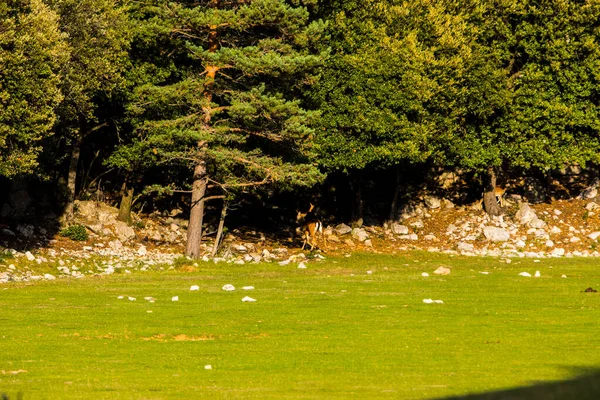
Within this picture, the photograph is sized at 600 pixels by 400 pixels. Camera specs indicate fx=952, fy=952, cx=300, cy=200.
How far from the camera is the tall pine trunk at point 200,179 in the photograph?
142 feet

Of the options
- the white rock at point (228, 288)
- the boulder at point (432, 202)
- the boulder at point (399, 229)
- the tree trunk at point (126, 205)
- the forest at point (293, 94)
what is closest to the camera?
the white rock at point (228, 288)

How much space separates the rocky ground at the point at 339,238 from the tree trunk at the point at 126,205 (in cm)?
62

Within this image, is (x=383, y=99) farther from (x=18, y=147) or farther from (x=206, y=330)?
(x=206, y=330)

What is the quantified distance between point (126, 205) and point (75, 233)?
18.6 feet

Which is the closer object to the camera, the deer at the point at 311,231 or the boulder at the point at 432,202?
the deer at the point at 311,231

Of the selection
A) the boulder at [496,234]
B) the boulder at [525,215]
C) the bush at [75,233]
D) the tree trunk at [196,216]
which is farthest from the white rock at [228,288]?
the boulder at [525,215]

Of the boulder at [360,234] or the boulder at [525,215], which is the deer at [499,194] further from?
the boulder at [360,234]

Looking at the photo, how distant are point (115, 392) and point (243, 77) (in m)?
32.2

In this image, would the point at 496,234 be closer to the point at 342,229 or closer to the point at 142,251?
the point at 342,229

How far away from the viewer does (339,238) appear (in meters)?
52.0

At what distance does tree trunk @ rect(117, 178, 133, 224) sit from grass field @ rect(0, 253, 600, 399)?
19.5 metres

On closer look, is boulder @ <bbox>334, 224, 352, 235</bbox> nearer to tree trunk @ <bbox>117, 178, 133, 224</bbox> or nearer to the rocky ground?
the rocky ground

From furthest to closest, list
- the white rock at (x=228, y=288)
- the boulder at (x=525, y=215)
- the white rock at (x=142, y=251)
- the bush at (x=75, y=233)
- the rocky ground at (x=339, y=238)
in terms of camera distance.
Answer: the boulder at (x=525, y=215)
the bush at (x=75, y=233)
the white rock at (x=142, y=251)
the rocky ground at (x=339, y=238)
the white rock at (x=228, y=288)

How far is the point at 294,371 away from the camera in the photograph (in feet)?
49.2
